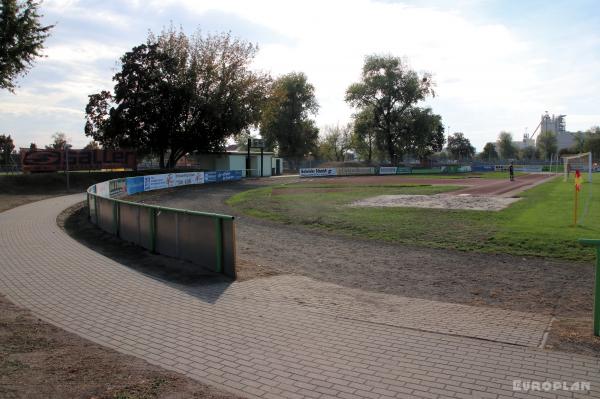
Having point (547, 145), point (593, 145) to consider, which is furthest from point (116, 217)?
point (547, 145)

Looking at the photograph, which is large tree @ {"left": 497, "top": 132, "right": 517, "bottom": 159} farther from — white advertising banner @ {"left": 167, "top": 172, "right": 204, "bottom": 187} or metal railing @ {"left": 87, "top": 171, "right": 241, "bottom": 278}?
metal railing @ {"left": 87, "top": 171, "right": 241, "bottom": 278}

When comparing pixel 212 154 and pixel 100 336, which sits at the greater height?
pixel 212 154

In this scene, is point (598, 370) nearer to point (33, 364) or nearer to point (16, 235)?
point (33, 364)

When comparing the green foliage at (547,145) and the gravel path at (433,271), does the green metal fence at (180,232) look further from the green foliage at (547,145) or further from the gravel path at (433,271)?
the green foliage at (547,145)

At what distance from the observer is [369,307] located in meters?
7.74

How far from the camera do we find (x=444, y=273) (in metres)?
10.5

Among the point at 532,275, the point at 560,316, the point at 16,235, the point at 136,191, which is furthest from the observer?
the point at 136,191

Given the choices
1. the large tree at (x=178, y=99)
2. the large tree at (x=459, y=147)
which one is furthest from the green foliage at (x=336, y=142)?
the large tree at (x=178, y=99)

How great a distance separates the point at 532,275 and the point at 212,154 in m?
50.2

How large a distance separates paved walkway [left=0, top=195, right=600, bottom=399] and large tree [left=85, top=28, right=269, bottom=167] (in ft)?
130

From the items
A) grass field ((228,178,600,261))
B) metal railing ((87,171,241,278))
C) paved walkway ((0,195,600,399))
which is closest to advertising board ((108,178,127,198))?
grass field ((228,178,600,261))

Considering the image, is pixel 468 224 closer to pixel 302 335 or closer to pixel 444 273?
pixel 444 273

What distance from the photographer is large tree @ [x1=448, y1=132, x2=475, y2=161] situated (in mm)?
132875

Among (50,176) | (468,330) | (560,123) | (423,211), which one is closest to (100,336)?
(468,330)
